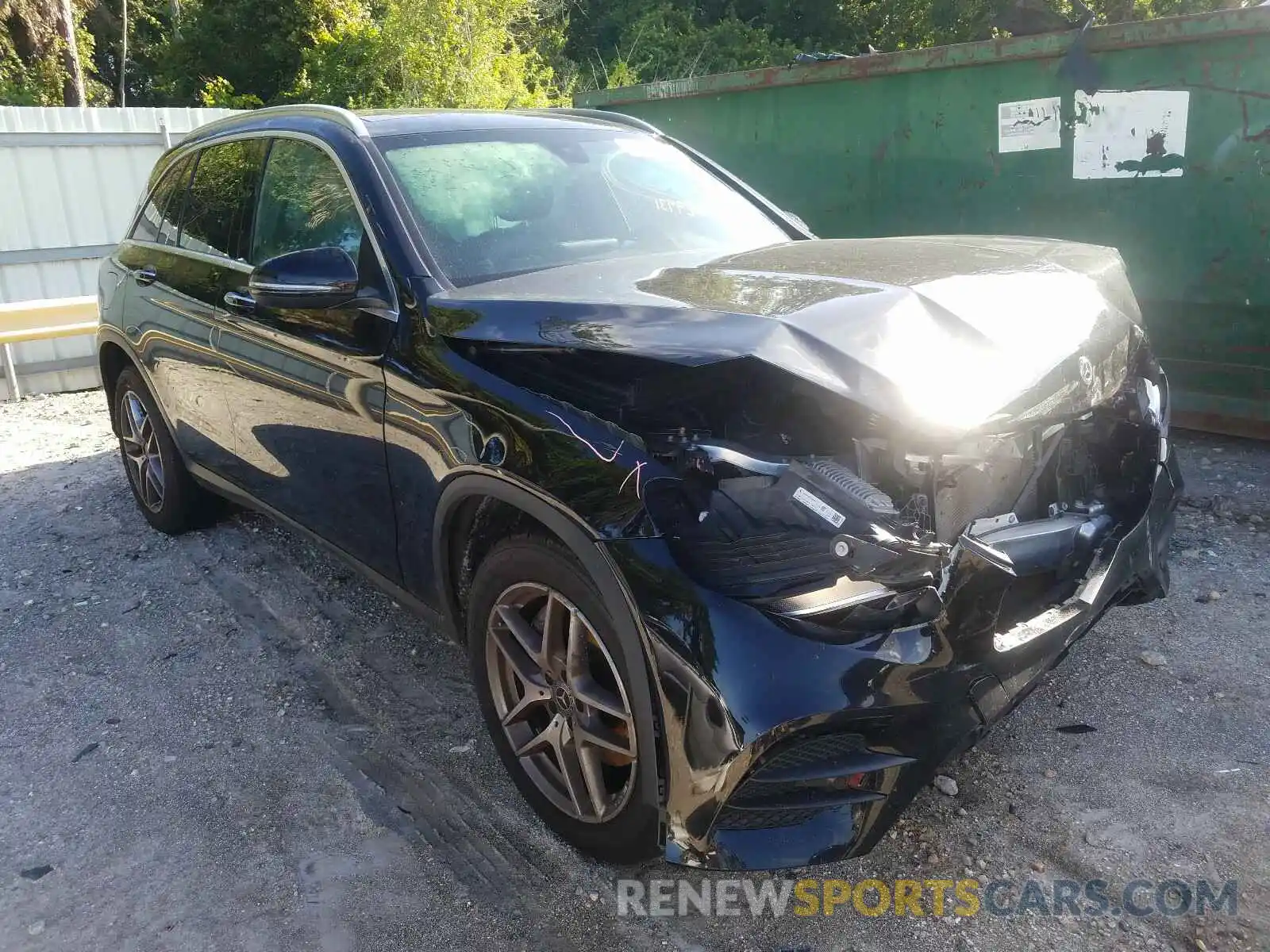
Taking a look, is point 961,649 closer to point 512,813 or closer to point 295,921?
point 512,813

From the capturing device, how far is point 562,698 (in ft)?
8.31

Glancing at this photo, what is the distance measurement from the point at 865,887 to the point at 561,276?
5.85 feet

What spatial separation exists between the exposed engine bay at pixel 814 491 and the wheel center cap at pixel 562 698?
2.00 feet

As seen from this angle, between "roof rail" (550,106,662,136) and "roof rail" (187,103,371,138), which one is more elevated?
"roof rail" (187,103,371,138)

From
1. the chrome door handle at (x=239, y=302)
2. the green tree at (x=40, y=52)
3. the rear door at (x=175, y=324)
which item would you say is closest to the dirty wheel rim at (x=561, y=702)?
the chrome door handle at (x=239, y=302)

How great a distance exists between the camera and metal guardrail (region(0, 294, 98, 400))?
8156 mm

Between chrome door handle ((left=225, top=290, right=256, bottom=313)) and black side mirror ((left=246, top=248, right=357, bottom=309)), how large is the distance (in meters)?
0.61

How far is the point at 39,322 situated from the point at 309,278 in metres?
6.71

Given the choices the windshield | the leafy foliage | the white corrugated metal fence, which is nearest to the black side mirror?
the windshield

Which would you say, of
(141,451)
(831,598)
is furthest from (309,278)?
(141,451)

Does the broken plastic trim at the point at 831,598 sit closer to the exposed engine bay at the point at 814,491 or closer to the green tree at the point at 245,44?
the exposed engine bay at the point at 814,491

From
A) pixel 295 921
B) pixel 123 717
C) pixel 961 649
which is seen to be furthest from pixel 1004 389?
pixel 123 717

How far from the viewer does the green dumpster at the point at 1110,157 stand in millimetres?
4969

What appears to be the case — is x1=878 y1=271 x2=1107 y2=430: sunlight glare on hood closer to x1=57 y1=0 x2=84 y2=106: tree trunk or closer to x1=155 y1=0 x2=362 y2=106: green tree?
x1=155 y1=0 x2=362 y2=106: green tree
